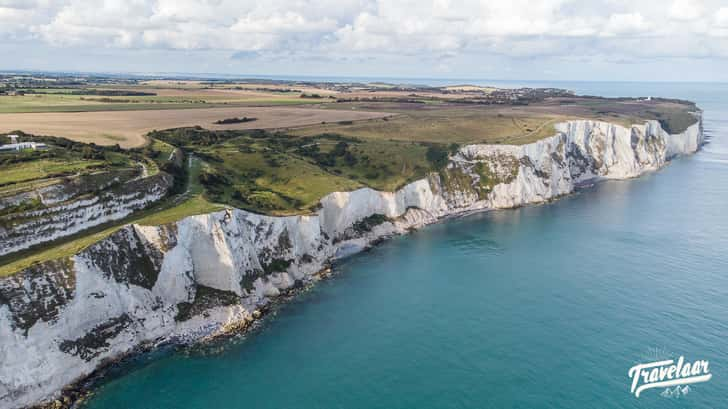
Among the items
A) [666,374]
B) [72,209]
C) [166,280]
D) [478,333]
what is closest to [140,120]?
[72,209]

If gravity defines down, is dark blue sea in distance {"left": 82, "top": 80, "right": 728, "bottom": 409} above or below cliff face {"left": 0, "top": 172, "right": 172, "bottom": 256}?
below

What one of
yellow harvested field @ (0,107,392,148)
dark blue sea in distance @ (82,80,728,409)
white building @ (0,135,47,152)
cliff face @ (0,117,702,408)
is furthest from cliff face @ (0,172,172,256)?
yellow harvested field @ (0,107,392,148)

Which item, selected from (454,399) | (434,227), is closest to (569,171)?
(434,227)

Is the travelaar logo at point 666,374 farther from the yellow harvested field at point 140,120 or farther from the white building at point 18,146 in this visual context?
the yellow harvested field at point 140,120

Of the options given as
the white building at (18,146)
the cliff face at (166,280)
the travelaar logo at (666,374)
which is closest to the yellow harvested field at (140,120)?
the white building at (18,146)

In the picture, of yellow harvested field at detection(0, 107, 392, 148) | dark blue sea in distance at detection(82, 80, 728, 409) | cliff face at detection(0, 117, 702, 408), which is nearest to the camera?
cliff face at detection(0, 117, 702, 408)

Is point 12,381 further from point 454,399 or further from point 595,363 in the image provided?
point 595,363

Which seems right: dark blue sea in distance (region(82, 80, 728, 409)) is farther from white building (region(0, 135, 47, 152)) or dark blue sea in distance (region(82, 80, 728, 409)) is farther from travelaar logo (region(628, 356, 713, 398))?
white building (region(0, 135, 47, 152))
